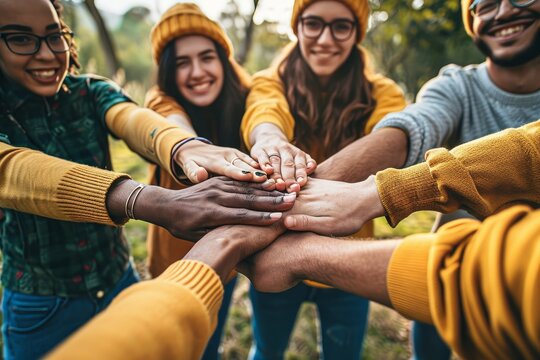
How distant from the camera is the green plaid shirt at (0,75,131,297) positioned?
1467 mm

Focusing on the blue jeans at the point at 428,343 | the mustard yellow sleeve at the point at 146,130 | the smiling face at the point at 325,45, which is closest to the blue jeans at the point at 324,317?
the blue jeans at the point at 428,343

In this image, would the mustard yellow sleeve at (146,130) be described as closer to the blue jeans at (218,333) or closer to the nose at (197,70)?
the nose at (197,70)

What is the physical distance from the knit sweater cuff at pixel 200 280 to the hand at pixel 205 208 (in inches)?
14.1

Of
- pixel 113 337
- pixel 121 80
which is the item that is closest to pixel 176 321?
pixel 113 337

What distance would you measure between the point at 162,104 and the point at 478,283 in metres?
1.82

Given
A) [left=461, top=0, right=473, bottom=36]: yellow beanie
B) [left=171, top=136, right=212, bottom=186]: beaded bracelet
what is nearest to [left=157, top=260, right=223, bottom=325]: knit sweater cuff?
[left=171, top=136, right=212, bottom=186]: beaded bracelet

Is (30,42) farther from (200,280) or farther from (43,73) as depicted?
(200,280)

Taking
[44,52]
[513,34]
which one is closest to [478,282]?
[513,34]

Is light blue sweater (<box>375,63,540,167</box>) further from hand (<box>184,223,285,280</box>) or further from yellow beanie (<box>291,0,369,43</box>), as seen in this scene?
hand (<box>184,223,285,280</box>)

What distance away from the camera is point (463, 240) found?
2.71 ft

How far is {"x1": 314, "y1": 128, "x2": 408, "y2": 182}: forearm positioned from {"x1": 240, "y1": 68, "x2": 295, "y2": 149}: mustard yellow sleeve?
0.42 meters

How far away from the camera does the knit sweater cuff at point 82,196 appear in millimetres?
1228

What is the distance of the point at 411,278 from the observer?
845 mm

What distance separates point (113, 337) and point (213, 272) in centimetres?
35
